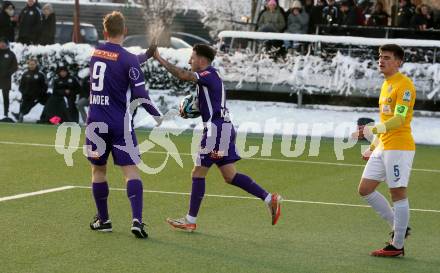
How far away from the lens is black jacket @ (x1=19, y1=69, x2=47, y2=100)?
24406mm

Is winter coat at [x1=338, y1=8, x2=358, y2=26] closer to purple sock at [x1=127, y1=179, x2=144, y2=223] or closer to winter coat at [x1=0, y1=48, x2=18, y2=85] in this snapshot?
winter coat at [x1=0, y1=48, x2=18, y2=85]

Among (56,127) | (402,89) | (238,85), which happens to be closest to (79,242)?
(402,89)

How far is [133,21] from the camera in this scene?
45.8 m

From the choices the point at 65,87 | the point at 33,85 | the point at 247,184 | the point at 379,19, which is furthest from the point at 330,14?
the point at 247,184

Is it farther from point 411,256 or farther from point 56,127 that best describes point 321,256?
point 56,127

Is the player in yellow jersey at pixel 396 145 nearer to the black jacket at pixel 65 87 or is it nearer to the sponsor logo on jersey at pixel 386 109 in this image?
the sponsor logo on jersey at pixel 386 109

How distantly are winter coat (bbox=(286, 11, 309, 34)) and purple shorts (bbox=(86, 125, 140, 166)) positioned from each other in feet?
53.0

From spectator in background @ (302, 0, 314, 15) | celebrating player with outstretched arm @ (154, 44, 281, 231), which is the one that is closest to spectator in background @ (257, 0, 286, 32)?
spectator in background @ (302, 0, 314, 15)

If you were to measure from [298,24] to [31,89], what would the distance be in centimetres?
662

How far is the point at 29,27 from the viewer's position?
27.0m

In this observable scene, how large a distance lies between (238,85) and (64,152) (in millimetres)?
7872

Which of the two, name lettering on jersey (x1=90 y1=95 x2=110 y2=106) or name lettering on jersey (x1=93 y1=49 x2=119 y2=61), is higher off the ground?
name lettering on jersey (x1=93 y1=49 x2=119 y2=61)

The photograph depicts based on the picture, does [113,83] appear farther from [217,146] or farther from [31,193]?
[31,193]

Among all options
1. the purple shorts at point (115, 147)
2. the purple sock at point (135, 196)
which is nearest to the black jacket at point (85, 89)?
the purple shorts at point (115, 147)
